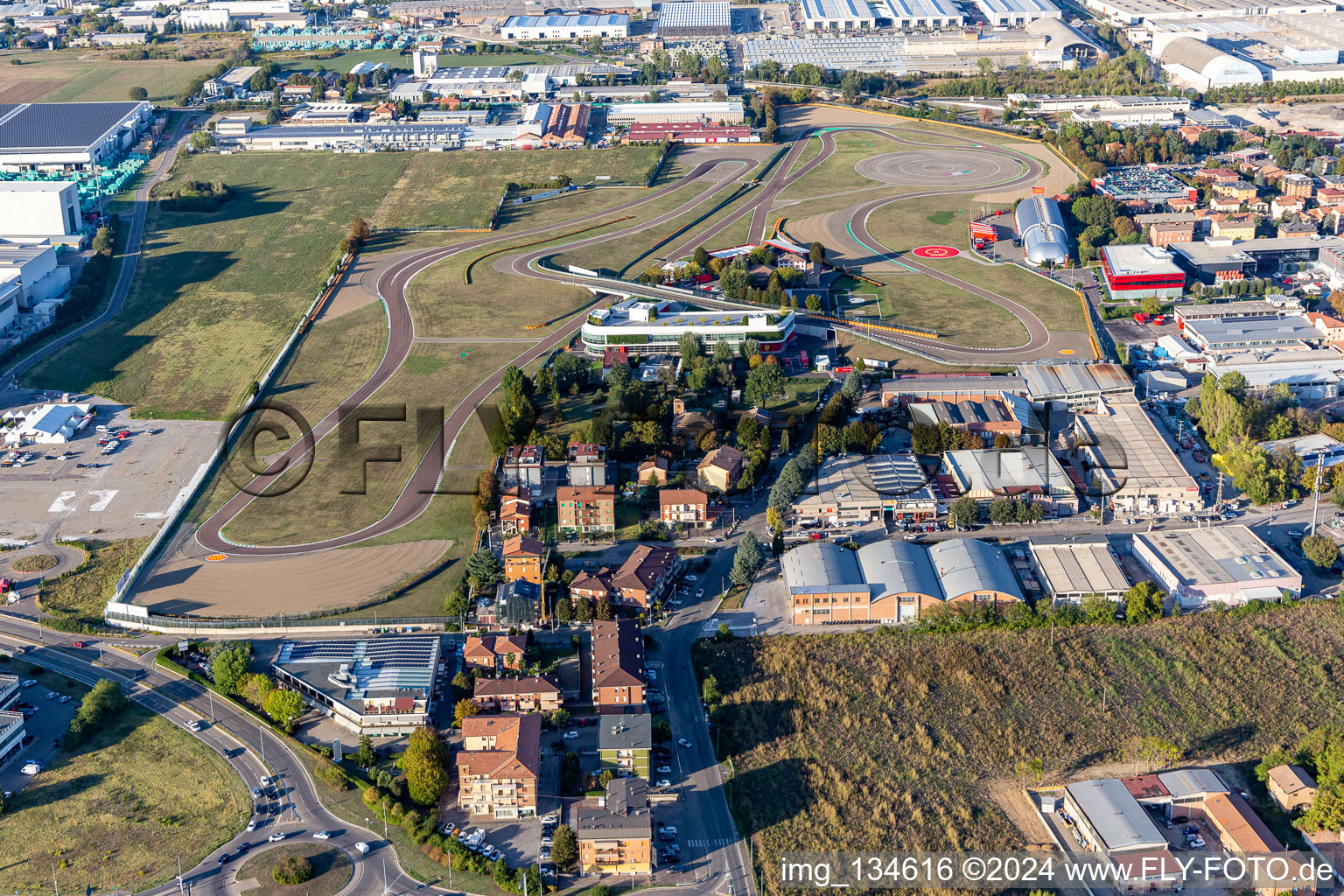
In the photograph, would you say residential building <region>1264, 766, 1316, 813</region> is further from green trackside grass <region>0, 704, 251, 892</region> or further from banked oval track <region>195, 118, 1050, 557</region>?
banked oval track <region>195, 118, 1050, 557</region>

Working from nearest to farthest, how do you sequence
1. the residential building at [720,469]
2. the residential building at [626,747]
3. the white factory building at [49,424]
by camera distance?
the residential building at [626,747] → the residential building at [720,469] → the white factory building at [49,424]

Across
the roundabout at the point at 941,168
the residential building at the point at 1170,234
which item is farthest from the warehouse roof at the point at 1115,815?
the roundabout at the point at 941,168

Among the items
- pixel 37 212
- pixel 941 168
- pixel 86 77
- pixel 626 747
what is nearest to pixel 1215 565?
pixel 626 747

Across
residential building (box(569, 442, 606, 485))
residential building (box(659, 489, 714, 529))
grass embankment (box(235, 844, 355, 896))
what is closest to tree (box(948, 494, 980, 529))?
residential building (box(659, 489, 714, 529))

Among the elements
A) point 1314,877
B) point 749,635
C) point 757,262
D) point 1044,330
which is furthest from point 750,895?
point 757,262

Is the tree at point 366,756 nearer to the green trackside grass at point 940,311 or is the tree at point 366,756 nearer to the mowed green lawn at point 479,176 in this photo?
the green trackside grass at point 940,311
